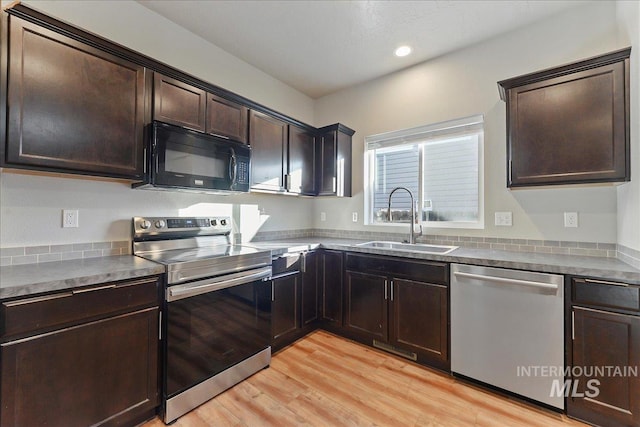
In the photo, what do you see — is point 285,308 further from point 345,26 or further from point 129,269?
point 345,26

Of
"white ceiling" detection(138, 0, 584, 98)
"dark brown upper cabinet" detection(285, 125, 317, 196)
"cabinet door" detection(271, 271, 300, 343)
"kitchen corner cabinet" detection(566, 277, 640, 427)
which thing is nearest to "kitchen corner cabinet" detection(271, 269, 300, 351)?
"cabinet door" detection(271, 271, 300, 343)

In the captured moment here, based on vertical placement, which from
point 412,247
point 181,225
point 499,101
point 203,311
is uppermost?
point 499,101

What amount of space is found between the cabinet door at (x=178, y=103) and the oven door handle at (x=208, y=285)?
3.85 ft

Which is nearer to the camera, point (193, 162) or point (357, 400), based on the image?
point (357, 400)

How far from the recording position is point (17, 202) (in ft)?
5.31

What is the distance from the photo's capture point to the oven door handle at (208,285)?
5.39ft

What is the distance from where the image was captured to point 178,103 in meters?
2.04

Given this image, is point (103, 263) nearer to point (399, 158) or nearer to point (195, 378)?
point (195, 378)

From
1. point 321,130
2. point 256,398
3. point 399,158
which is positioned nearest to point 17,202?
point 256,398

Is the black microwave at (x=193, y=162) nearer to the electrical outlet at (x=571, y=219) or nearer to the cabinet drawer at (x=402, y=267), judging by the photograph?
the cabinet drawer at (x=402, y=267)

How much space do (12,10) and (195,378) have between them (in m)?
2.22

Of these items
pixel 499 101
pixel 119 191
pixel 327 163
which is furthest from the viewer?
pixel 327 163

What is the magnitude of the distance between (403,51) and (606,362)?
2802 mm

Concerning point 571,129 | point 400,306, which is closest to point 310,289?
point 400,306
